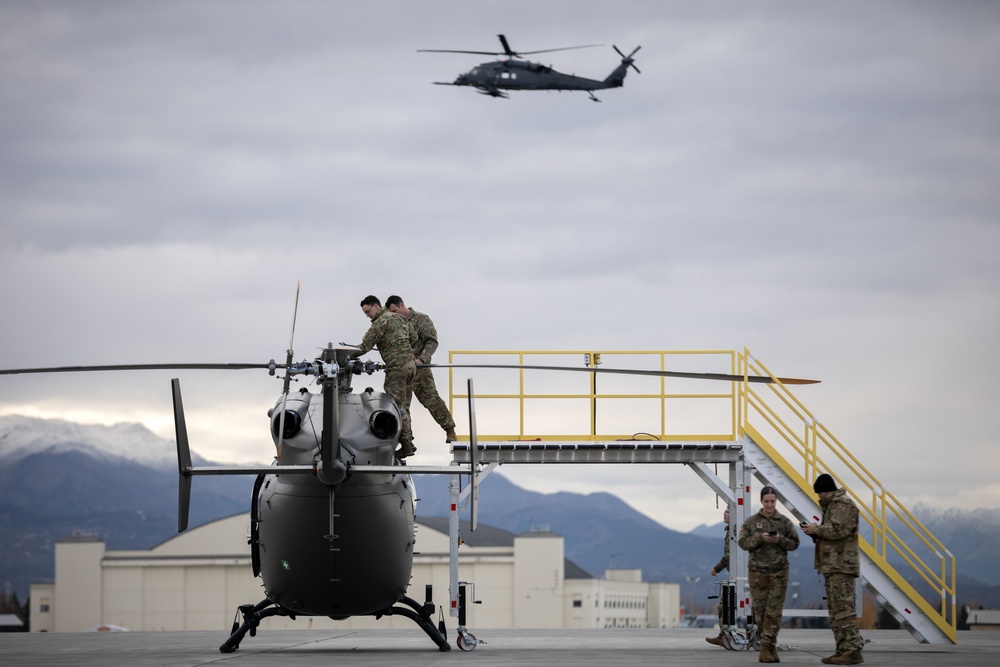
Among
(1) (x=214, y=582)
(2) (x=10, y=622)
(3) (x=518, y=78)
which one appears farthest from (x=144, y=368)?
(2) (x=10, y=622)

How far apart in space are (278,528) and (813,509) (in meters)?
10.7

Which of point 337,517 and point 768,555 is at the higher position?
point 337,517

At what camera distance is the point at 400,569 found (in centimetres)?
2016

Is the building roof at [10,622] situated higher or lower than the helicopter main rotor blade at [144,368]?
lower

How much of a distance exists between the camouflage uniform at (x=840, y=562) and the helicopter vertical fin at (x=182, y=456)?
8.30 metres

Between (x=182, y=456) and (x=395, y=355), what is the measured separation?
4.69m

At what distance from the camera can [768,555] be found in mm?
19062

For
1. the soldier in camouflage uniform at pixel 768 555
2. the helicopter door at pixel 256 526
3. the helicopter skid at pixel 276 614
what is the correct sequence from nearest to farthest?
1. the soldier in camouflage uniform at pixel 768 555
2. the helicopter door at pixel 256 526
3. the helicopter skid at pixel 276 614

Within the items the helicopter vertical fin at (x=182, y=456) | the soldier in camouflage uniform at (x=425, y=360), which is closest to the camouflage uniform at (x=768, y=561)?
the soldier in camouflage uniform at (x=425, y=360)

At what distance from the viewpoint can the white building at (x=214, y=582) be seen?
301 ft

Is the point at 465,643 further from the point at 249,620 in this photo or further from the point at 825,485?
the point at 825,485

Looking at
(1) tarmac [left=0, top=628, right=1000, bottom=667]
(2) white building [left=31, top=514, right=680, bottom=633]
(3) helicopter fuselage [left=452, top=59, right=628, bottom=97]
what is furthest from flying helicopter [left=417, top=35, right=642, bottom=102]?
(1) tarmac [left=0, top=628, right=1000, bottom=667]

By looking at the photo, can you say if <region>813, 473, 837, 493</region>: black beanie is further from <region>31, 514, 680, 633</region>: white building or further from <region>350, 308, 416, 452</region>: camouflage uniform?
<region>31, 514, 680, 633</region>: white building

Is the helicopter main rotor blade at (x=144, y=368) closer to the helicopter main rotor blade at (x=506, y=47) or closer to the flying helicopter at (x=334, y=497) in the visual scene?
the flying helicopter at (x=334, y=497)
